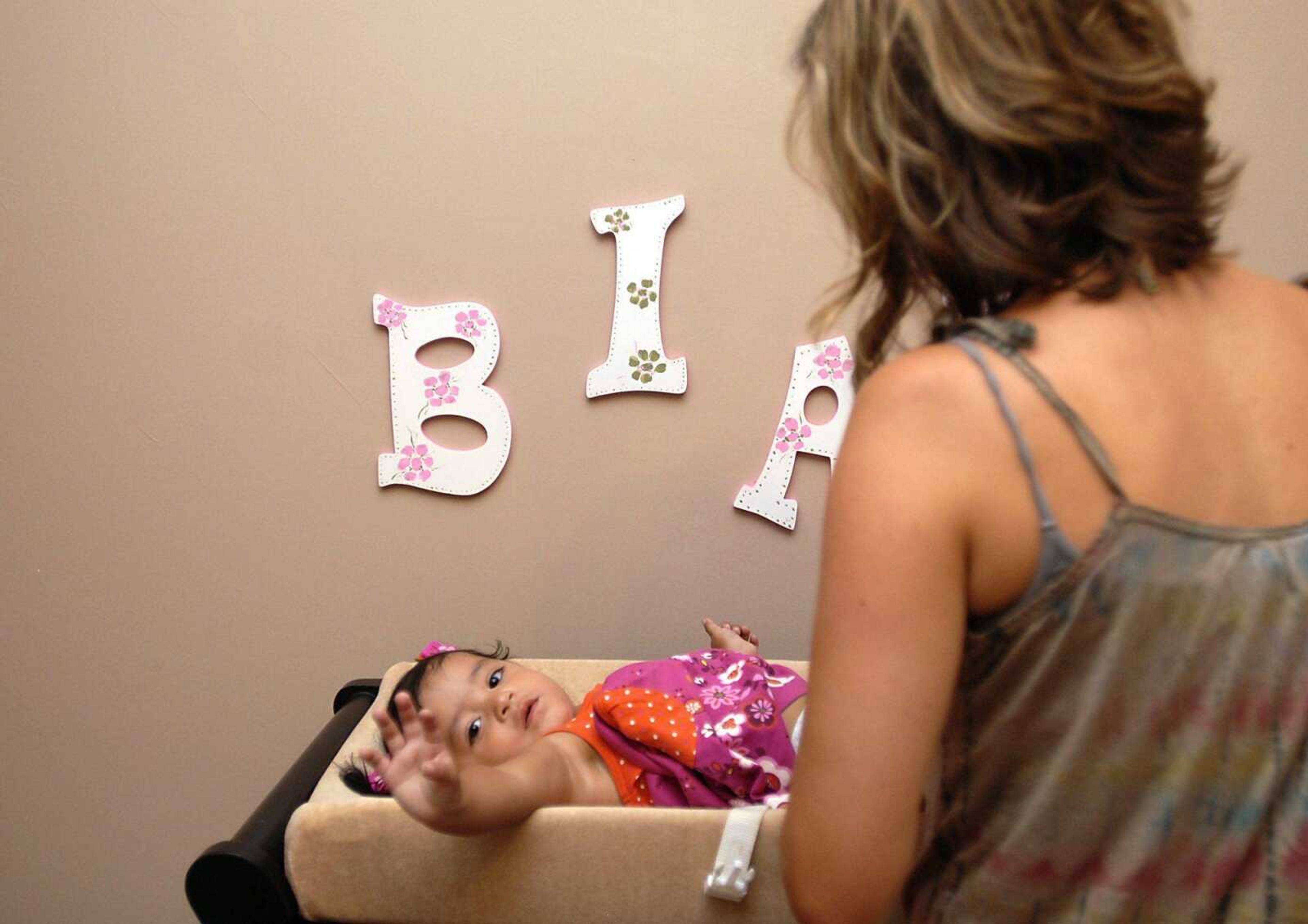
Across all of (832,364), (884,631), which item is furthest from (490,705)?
(884,631)

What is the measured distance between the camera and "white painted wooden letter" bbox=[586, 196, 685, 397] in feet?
5.08

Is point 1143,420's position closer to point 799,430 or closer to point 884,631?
point 884,631

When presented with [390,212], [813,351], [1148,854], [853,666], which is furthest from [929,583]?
[390,212]

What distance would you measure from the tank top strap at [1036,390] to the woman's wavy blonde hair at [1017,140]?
0.05 metres

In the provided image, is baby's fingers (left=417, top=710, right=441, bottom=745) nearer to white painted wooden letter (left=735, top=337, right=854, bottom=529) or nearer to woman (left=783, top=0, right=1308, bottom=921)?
woman (left=783, top=0, right=1308, bottom=921)

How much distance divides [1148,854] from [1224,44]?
52.6 inches

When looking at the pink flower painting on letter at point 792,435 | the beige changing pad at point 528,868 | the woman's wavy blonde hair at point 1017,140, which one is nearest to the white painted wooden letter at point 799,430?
the pink flower painting on letter at point 792,435

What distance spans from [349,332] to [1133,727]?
1.23 m

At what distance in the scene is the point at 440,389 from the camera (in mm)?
1572

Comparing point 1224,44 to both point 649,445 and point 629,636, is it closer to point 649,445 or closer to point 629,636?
point 649,445

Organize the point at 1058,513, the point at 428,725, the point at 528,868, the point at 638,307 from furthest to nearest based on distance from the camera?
1. the point at 638,307
2. the point at 528,868
3. the point at 428,725
4. the point at 1058,513

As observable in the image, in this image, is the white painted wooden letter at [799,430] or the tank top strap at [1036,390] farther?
the white painted wooden letter at [799,430]

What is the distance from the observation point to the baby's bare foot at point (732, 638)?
1.44 m

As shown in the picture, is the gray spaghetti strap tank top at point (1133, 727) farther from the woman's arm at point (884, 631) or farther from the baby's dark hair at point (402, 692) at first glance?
the baby's dark hair at point (402, 692)
